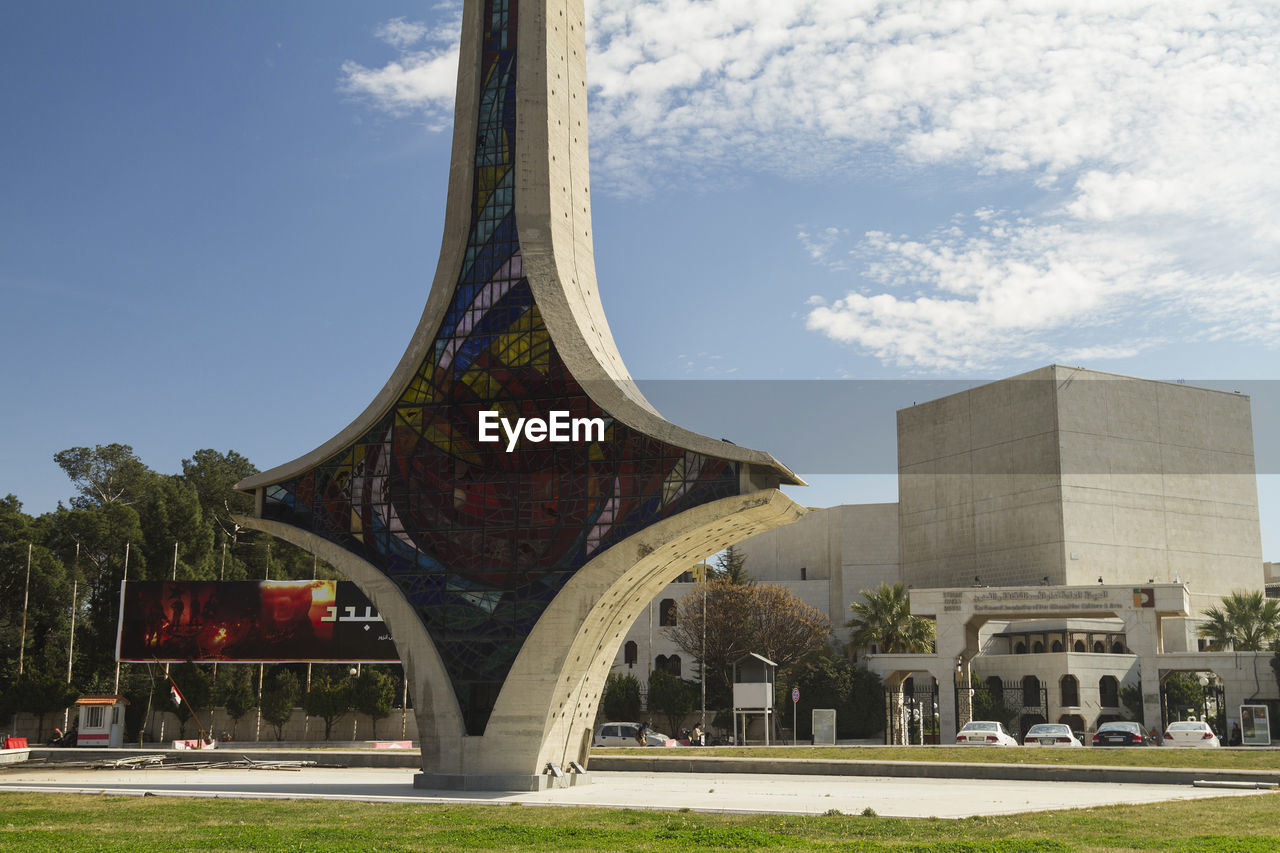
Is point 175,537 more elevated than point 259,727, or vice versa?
point 175,537

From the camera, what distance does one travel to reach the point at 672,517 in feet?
81.0

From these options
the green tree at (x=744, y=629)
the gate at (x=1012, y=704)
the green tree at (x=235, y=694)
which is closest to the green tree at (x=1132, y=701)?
the gate at (x=1012, y=704)

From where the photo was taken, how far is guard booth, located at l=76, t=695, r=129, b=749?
158 ft

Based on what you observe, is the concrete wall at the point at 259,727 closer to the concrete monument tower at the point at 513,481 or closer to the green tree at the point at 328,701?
the green tree at the point at 328,701

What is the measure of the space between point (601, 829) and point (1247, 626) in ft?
197

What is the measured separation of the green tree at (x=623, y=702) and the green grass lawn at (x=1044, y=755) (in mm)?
28839

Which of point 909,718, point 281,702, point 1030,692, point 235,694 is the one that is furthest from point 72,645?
point 1030,692

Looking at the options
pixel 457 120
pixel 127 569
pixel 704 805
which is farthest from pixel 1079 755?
pixel 127 569

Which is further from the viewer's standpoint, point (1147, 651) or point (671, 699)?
point (671, 699)

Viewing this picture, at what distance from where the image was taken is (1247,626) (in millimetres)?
65125

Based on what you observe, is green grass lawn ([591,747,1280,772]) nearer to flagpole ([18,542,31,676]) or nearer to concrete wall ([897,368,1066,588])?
flagpole ([18,542,31,676])

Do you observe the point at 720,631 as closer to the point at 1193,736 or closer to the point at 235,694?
the point at 235,694

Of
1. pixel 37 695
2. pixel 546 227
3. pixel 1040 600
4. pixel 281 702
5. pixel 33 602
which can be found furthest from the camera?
pixel 33 602

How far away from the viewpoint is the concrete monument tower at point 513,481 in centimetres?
2523
